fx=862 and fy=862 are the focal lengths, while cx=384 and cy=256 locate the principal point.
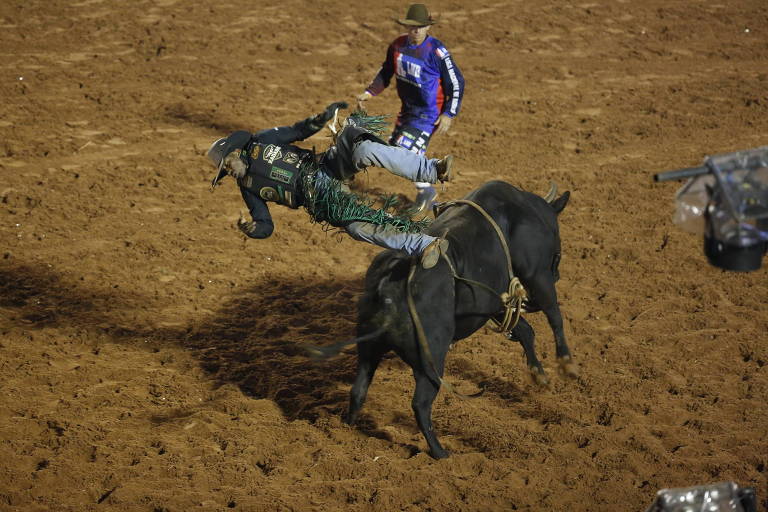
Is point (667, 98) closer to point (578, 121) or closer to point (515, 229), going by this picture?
point (578, 121)

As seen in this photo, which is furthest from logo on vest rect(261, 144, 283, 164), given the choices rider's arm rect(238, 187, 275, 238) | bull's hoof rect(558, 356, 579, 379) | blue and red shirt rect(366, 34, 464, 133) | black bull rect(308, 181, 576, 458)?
bull's hoof rect(558, 356, 579, 379)

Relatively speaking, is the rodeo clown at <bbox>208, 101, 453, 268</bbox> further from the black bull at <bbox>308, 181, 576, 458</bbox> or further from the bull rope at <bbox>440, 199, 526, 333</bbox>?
the bull rope at <bbox>440, 199, 526, 333</bbox>

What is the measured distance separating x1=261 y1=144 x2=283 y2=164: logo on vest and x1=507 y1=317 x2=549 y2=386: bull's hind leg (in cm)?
238

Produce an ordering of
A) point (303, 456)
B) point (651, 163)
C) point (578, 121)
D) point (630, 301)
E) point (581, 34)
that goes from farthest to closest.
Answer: point (581, 34), point (578, 121), point (651, 163), point (630, 301), point (303, 456)

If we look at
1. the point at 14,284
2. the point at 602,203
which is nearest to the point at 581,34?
the point at 602,203

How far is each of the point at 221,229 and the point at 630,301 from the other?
172 inches

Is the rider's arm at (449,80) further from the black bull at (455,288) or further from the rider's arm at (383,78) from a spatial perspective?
the black bull at (455,288)

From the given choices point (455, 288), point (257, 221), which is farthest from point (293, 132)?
point (455, 288)

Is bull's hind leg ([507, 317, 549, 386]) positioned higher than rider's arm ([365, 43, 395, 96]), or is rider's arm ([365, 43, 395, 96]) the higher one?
rider's arm ([365, 43, 395, 96])

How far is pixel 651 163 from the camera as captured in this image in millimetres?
10469

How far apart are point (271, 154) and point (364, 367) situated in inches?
66.9

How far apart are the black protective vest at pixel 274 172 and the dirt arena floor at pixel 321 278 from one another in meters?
1.78

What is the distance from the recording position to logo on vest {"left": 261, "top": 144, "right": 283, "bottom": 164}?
627cm

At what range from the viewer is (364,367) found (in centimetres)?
633
